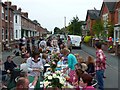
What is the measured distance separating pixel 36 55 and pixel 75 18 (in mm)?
59500

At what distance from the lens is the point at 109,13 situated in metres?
49.6

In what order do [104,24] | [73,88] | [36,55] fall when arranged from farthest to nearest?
[104,24]
[36,55]
[73,88]

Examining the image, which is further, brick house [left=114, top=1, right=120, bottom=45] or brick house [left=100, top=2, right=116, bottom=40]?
brick house [left=100, top=2, right=116, bottom=40]

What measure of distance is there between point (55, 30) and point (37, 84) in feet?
426

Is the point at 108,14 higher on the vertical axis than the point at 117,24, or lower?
higher

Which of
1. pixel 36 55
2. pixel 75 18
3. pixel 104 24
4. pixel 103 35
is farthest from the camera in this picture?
pixel 75 18

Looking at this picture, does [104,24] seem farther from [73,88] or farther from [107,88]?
[73,88]

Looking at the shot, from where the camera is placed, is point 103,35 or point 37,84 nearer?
point 37,84

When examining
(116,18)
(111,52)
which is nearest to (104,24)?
(116,18)

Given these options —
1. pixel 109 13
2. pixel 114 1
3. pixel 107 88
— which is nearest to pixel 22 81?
pixel 107 88

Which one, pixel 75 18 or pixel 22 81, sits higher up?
pixel 75 18

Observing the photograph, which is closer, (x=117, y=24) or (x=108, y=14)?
(x=117, y=24)

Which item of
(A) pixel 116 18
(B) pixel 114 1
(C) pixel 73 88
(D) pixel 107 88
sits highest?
(B) pixel 114 1

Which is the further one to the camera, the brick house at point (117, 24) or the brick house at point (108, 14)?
the brick house at point (108, 14)
